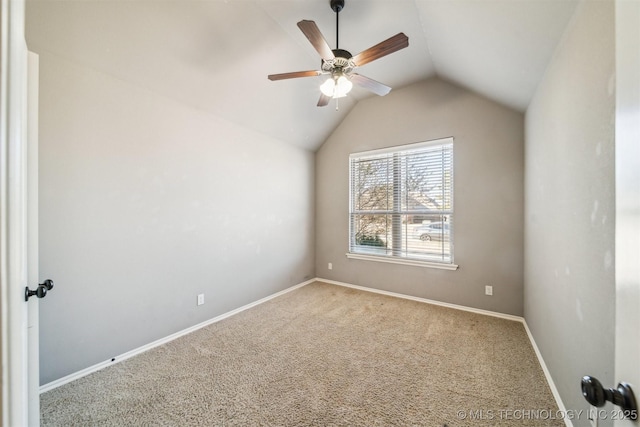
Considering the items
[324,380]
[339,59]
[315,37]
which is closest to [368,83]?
[339,59]

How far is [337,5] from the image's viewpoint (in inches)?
83.8

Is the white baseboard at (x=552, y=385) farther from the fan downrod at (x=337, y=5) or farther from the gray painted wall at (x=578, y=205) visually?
the fan downrod at (x=337, y=5)

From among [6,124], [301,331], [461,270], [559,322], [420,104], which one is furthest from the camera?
[420,104]

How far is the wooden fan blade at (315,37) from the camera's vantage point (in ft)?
5.39

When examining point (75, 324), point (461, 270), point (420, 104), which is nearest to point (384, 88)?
point (420, 104)

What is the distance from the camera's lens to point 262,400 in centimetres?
175

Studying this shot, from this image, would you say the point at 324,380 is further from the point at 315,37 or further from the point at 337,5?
the point at 337,5

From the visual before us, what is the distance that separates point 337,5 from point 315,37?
2.18ft

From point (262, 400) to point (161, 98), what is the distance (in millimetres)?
2769

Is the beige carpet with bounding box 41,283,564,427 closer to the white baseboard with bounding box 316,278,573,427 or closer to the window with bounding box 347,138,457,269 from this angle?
the white baseboard with bounding box 316,278,573,427

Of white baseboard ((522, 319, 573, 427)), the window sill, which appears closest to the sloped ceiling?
the window sill

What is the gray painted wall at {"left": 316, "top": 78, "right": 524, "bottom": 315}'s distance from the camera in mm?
2969

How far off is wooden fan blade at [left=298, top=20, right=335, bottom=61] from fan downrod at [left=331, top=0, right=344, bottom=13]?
0.53 m

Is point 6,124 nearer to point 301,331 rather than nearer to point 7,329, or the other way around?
point 7,329
